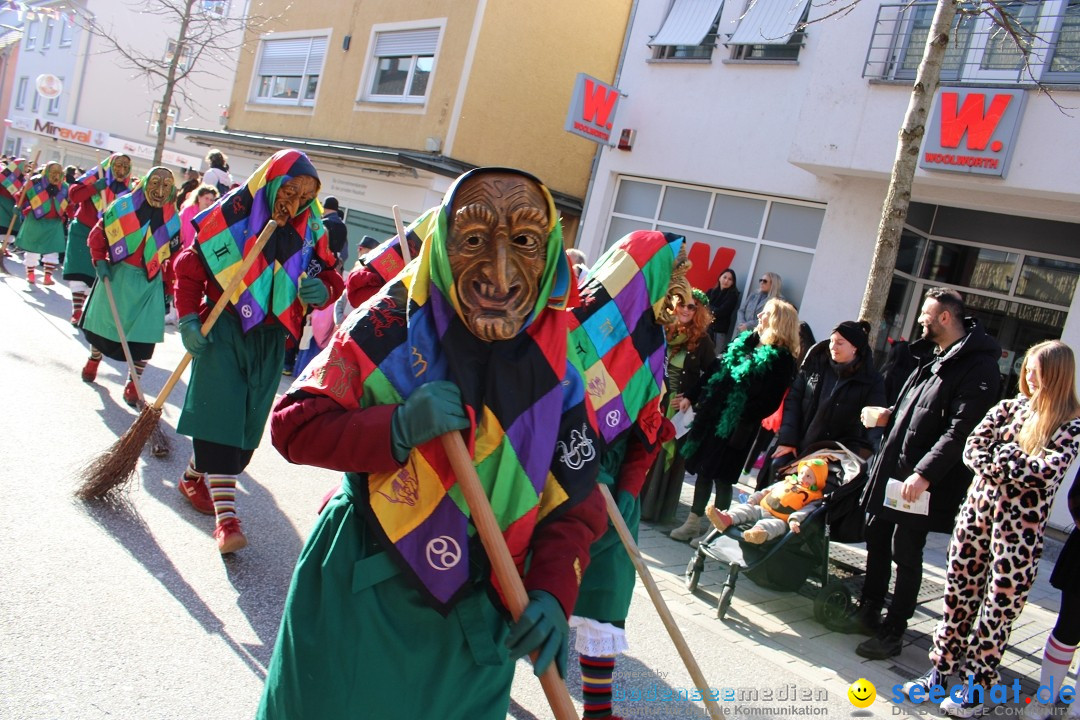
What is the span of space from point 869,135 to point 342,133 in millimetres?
11963

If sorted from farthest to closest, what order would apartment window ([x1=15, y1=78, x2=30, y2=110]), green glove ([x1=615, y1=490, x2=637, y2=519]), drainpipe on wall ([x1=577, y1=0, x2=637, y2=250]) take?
1. apartment window ([x1=15, y1=78, x2=30, y2=110])
2. drainpipe on wall ([x1=577, y1=0, x2=637, y2=250])
3. green glove ([x1=615, y1=490, x2=637, y2=519])

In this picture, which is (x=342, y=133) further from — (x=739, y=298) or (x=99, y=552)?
(x=99, y=552)

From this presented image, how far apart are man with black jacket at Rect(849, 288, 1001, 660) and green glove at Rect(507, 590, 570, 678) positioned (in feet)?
10.9

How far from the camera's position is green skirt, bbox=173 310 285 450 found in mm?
4750

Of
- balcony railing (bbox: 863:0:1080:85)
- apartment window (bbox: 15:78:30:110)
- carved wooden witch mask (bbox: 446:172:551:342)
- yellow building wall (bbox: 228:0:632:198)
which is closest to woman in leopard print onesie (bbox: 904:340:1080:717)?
carved wooden witch mask (bbox: 446:172:551:342)

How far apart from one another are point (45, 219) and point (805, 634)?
14114 millimetres

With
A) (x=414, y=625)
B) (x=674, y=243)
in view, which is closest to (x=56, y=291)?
(x=674, y=243)

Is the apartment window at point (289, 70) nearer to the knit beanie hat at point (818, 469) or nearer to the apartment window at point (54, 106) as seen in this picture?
the knit beanie hat at point (818, 469)

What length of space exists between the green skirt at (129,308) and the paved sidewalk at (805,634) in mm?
4656

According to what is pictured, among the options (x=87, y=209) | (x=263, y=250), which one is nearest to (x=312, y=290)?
(x=263, y=250)

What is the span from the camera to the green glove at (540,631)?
2.01 m

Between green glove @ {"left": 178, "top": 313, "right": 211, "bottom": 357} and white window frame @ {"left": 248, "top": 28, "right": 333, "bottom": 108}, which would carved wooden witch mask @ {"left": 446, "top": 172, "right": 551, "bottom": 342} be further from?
white window frame @ {"left": 248, "top": 28, "right": 333, "bottom": 108}

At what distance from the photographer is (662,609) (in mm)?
3172

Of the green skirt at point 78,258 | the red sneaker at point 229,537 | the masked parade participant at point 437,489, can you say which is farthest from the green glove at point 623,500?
the green skirt at point 78,258
